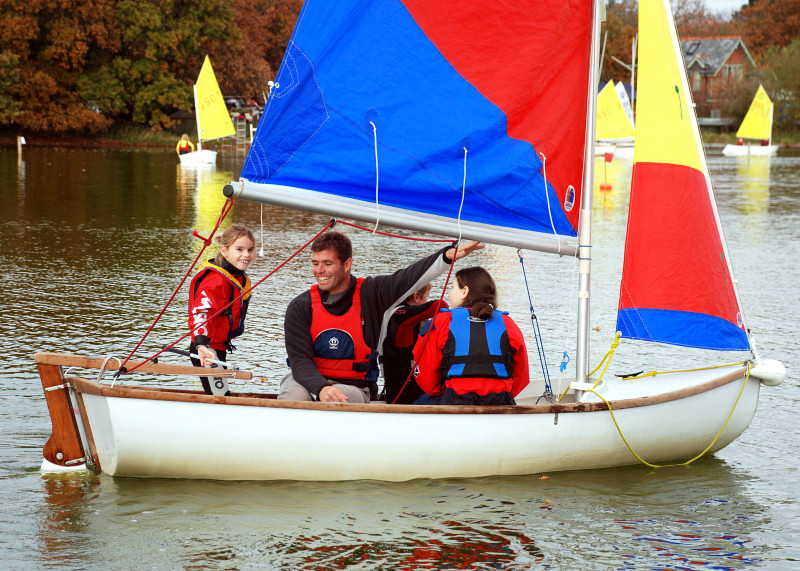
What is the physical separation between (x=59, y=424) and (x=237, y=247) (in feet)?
4.21

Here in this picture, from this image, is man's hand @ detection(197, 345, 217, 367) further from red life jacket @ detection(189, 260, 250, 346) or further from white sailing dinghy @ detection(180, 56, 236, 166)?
white sailing dinghy @ detection(180, 56, 236, 166)

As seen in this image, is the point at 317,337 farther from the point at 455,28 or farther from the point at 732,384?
the point at 732,384

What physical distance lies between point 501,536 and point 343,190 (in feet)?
6.05

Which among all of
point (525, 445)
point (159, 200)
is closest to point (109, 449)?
point (525, 445)

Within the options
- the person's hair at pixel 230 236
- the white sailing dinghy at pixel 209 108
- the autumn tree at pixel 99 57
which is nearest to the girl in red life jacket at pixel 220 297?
the person's hair at pixel 230 236

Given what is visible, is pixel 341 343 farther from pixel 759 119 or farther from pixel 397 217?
pixel 759 119

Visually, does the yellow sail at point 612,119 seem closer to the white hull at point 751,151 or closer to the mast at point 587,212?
the white hull at point 751,151

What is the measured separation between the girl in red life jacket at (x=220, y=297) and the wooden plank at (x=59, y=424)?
69cm

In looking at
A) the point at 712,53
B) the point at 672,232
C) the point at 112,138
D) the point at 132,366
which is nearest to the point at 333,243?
the point at 132,366

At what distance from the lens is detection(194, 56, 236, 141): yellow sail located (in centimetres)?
3347

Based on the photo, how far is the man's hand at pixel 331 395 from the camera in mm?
5199

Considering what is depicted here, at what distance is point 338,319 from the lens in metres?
5.37

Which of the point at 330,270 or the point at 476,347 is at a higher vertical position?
the point at 330,270

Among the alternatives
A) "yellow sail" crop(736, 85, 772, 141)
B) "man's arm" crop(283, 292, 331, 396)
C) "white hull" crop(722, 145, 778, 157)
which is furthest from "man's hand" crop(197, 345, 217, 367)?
"yellow sail" crop(736, 85, 772, 141)
